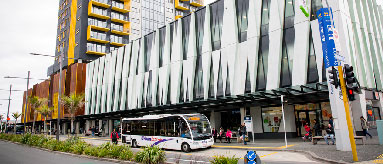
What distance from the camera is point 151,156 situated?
1091 centimetres

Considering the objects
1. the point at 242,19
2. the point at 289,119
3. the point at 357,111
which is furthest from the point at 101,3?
the point at 357,111

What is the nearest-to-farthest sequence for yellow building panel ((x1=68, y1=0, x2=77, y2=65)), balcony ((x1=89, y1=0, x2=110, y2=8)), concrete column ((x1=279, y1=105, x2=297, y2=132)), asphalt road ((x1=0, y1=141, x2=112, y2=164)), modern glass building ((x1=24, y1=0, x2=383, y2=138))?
asphalt road ((x1=0, y1=141, x2=112, y2=164)), modern glass building ((x1=24, y1=0, x2=383, y2=138)), concrete column ((x1=279, y1=105, x2=297, y2=132)), balcony ((x1=89, y1=0, x2=110, y2=8)), yellow building panel ((x1=68, y1=0, x2=77, y2=65))

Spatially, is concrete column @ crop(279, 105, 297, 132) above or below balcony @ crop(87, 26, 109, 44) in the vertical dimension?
below

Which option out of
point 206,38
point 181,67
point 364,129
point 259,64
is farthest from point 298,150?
point 181,67

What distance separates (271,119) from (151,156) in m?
14.5

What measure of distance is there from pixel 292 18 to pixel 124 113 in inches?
1030

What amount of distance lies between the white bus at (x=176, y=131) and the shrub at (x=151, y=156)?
5306mm

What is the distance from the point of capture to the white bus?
16548 millimetres

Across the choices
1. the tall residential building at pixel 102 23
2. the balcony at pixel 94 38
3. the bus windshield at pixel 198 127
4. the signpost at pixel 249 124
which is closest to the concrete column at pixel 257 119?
the signpost at pixel 249 124

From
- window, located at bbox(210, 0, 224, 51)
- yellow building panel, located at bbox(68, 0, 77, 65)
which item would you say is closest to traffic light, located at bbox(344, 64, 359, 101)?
window, located at bbox(210, 0, 224, 51)

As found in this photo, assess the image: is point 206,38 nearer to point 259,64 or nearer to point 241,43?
point 241,43

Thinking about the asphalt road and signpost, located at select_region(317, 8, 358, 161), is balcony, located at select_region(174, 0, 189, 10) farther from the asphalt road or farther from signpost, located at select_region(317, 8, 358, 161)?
signpost, located at select_region(317, 8, 358, 161)

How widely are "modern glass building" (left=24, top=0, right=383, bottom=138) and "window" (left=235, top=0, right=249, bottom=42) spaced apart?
0.25 ft

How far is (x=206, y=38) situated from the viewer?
26094 millimetres
